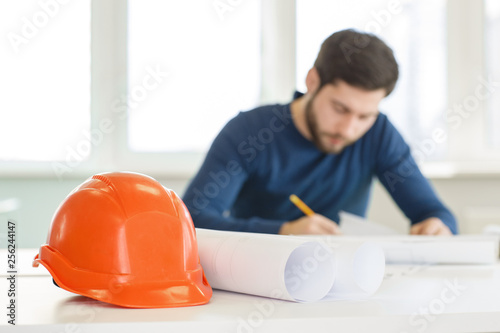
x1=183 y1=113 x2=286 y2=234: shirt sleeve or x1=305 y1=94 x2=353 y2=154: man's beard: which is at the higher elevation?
x1=305 y1=94 x2=353 y2=154: man's beard

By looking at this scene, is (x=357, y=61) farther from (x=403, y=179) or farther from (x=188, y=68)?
(x=188, y=68)

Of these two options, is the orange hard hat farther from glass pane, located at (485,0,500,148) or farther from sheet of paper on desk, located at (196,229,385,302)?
glass pane, located at (485,0,500,148)

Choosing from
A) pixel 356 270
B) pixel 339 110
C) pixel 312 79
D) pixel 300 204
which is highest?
pixel 312 79

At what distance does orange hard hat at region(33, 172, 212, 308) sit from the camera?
65 cm

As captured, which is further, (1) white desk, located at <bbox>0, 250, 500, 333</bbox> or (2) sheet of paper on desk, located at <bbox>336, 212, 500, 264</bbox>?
(2) sheet of paper on desk, located at <bbox>336, 212, 500, 264</bbox>

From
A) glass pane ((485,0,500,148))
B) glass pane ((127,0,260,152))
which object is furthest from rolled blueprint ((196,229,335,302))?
glass pane ((485,0,500,148))

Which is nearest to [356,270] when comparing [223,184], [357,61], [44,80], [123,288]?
[123,288]

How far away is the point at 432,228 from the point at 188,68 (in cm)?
184

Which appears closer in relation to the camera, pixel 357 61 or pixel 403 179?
pixel 357 61

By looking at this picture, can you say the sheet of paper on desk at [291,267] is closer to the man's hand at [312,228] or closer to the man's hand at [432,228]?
the man's hand at [312,228]

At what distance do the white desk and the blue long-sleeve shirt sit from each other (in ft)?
2.74

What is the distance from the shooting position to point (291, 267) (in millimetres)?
Answer: 754

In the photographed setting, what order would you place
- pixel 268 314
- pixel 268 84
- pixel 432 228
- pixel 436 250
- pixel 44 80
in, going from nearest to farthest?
pixel 268 314
pixel 436 250
pixel 432 228
pixel 44 80
pixel 268 84

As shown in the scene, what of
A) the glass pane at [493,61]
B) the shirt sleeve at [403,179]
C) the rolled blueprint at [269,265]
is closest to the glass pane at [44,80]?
the shirt sleeve at [403,179]
